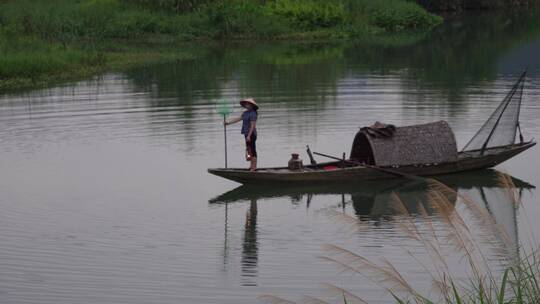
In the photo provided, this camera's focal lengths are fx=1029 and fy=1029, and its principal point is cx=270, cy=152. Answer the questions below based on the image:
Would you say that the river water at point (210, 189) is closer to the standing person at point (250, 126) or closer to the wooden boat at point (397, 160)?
the wooden boat at point (397, 160)

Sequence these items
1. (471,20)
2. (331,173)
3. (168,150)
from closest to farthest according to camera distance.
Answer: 1. (331,173)
2. (168,150)
3. (471,20)

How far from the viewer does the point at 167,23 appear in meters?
51.9

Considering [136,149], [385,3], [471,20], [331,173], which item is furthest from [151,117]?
[471,20]

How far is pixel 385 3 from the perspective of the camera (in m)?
58.5

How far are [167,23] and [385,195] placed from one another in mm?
35351

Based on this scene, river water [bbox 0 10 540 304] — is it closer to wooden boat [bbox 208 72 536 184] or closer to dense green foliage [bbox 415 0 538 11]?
wooden boat [bbox 208 72 536 184]

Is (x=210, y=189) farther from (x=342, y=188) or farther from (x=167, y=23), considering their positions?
(x=167, y=23)

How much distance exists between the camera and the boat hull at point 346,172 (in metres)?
18.1

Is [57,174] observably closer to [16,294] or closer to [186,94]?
[16,294]

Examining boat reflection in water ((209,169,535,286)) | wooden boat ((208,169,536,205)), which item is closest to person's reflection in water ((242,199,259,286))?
boat reflection in water ((209,169,535,286))

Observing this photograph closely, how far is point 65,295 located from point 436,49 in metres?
35.1

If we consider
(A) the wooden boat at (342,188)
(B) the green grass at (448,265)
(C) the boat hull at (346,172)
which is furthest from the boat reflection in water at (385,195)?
(B) the green grass at (448,265)

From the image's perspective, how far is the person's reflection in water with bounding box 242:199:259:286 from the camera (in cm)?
1328

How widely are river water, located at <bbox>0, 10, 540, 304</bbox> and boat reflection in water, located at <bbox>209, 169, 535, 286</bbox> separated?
54 mm
